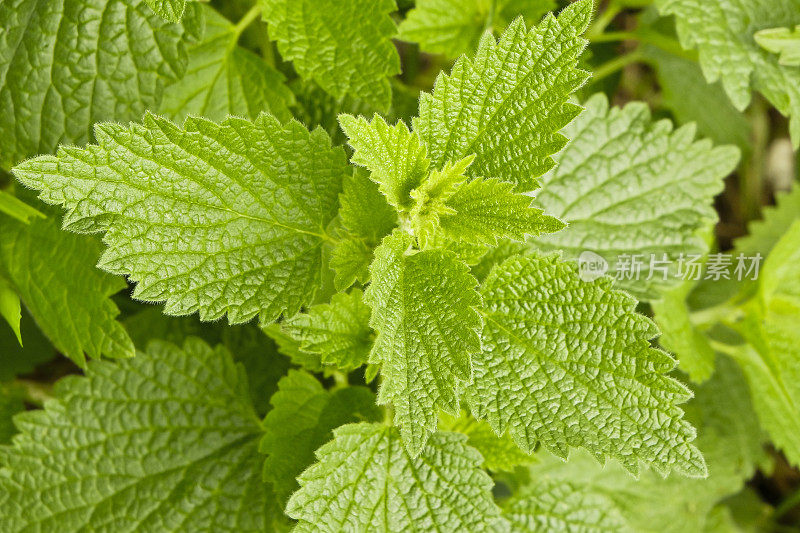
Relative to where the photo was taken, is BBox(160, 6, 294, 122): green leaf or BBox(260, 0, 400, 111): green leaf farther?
BBox(160, 6, 294, 122): green leaf

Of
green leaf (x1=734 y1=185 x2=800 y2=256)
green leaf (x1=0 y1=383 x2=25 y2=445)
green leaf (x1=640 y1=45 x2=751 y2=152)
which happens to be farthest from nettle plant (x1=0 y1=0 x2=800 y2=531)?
green leaf (x1=640 y1=45 x2=751 y2=152)

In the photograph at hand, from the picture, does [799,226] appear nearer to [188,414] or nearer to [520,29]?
[520,29]

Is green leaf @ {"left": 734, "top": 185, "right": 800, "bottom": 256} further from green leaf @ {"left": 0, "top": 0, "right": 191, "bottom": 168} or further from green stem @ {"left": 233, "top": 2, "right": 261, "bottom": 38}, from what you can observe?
green leaf @ {"left": 0, "top": 0, "right": 191, "bottom": 168}

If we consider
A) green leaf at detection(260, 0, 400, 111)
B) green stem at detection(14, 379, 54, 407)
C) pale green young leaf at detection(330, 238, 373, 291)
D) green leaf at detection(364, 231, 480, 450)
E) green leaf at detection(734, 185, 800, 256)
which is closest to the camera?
green leaf at detection(364, 231, 480, 450)

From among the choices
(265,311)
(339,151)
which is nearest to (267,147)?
(339,151)

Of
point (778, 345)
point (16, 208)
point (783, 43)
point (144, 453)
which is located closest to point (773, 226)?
point (778, 345)

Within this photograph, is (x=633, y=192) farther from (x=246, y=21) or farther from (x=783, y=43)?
(x=246, y=21)

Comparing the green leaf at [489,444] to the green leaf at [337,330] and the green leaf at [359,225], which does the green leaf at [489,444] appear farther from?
the green leaf at [359,225]
